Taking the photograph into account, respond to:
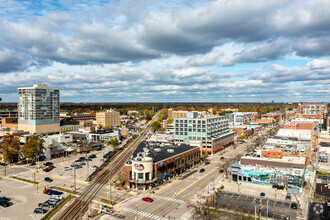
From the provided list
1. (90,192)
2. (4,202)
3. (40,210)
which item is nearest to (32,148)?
(4,202)

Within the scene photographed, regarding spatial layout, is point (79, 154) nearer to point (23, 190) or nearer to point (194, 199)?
point (23, 190)

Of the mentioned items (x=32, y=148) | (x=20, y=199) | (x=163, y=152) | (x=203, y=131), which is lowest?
(x=20, y=199)

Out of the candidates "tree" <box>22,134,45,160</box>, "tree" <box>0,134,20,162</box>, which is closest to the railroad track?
"tree" <box>22,134,45,160</box>

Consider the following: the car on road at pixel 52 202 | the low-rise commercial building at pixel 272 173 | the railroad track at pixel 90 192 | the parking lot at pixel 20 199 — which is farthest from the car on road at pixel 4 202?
the low-rise commercial building at pixel 272 173

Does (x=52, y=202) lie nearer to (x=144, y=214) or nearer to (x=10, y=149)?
(x=144, y=214)

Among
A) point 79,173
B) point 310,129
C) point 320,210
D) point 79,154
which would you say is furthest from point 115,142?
point 310,129
